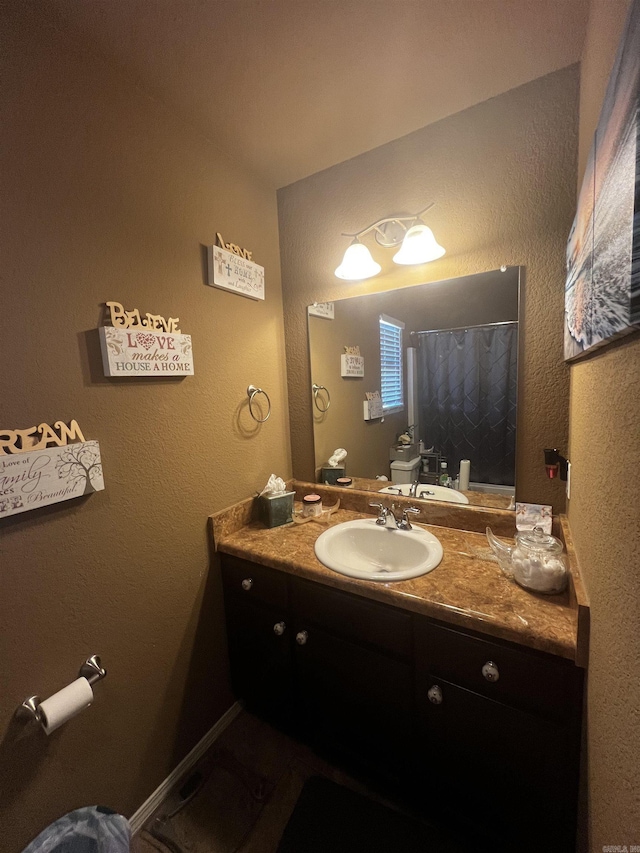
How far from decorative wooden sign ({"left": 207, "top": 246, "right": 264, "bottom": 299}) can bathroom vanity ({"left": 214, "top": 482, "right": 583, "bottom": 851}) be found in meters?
1.00

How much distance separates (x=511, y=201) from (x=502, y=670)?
1.51m

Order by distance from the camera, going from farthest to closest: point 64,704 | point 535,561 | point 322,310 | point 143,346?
point 322,310
point 143,346
point 535,561
point 64,704

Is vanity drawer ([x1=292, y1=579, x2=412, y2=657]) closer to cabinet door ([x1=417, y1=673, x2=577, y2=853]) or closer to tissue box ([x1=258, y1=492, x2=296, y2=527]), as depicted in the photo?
cabinet door ([x1=417, y1=673, x2=577, y2=853])

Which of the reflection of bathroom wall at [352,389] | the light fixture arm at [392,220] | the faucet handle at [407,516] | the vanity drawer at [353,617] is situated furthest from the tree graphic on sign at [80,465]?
the light fixture arm at [392,220]

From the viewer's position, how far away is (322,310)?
5.40 ft

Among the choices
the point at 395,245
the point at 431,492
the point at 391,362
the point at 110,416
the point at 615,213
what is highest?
the point at 395,245

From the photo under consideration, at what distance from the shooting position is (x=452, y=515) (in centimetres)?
136

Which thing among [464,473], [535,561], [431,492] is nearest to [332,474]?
[431,492]

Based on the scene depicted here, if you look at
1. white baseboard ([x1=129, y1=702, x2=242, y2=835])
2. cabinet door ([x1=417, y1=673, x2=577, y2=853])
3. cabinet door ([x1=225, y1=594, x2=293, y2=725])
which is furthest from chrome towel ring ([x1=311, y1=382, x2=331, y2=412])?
white baseboard ([x1=129, y1=702, x2=242, y2=835])

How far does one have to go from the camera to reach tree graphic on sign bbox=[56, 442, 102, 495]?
892 mm

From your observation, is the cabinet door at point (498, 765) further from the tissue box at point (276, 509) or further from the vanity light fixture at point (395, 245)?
the vanity light fixture at point (395, 245)

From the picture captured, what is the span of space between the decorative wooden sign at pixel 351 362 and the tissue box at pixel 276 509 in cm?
68

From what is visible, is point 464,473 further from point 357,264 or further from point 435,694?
point 357,264

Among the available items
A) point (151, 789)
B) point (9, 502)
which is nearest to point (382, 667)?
point (151, 789)
